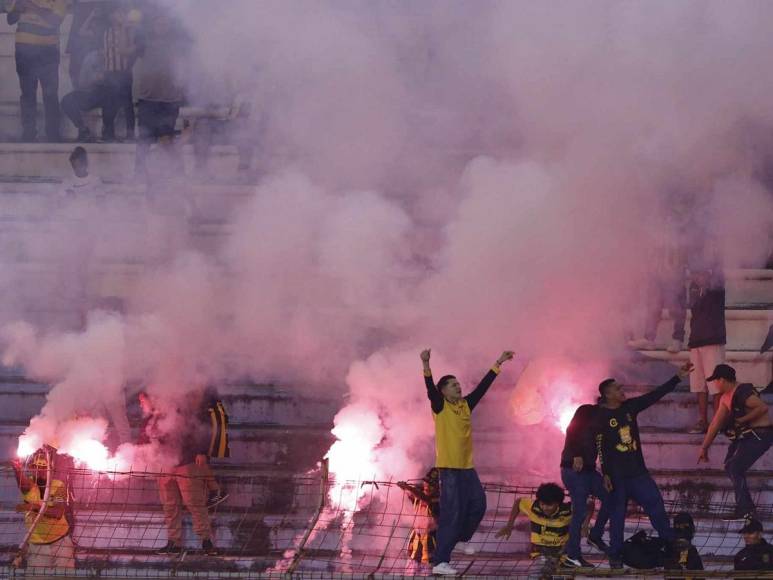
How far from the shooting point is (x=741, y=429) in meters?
9.65

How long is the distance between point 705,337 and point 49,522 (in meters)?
5.55

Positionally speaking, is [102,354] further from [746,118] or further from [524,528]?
[746,118]

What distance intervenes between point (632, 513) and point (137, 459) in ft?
12.8

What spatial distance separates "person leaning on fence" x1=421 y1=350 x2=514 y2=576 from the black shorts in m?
6.02

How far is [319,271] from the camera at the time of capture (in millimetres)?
11297

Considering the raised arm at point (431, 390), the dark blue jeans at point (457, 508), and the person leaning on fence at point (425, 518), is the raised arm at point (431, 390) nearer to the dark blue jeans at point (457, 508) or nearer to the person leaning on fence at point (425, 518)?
the dark blue jeans at point (457, 508)

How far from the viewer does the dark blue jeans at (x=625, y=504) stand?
8539 mm

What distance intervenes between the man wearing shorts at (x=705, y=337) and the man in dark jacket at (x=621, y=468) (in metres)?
2.04

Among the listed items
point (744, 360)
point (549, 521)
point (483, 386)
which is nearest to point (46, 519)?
point (483, 386)

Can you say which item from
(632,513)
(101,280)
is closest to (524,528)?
(632,513)

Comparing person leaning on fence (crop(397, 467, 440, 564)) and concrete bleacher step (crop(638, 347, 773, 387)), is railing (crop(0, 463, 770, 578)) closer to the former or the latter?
Result: person leaning on fence (crop(397, 467, 440, 564))

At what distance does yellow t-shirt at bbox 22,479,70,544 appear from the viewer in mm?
8703

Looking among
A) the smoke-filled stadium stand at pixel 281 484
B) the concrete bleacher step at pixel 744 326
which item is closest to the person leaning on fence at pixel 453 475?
the smoke-filled stadium stand at pixel 281 484

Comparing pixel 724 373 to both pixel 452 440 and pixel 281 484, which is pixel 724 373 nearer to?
pixel 452 440
